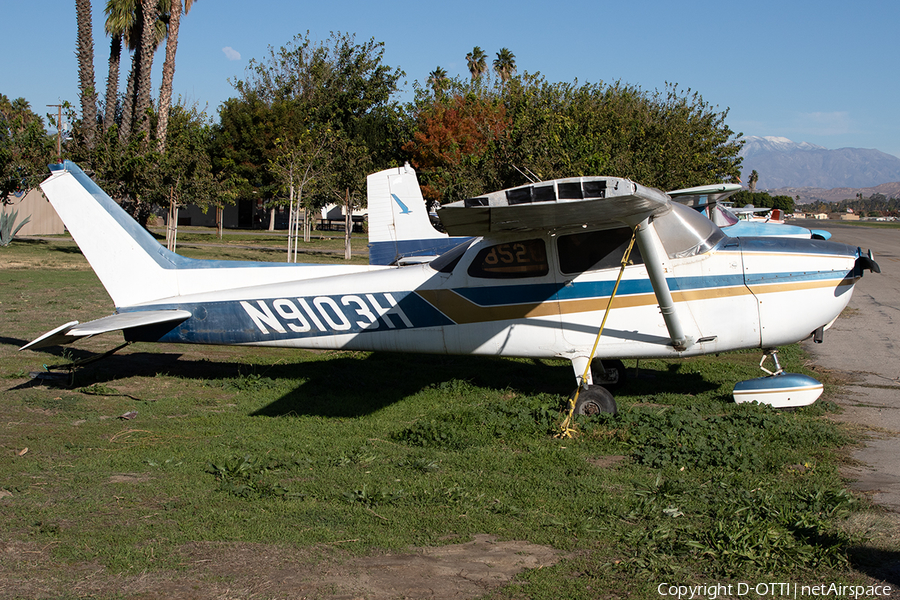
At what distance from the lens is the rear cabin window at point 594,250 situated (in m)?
7.66

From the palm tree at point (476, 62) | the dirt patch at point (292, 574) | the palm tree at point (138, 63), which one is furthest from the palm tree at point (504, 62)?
the dirt patch at point (292, 574)

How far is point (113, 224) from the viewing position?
8.67 meters

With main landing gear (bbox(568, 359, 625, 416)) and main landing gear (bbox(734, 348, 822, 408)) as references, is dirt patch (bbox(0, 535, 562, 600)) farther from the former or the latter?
main landing gear (bbox(734, 348, 822, 408))

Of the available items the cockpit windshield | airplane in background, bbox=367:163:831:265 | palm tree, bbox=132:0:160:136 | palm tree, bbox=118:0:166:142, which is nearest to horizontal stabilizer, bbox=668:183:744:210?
airplane in background, bbox=367:163:831:265

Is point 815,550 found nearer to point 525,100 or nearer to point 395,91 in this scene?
point 525,100

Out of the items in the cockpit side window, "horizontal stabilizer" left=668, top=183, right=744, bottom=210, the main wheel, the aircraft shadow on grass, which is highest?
"horizontal stabilizer" left=668, top=183, right=744, bottom=210

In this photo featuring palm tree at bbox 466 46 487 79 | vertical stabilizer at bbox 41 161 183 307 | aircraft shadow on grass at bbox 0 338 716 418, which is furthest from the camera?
palm tree at bbox 466 46 487 79

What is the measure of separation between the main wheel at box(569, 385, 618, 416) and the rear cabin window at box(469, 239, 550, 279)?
4.80 ft

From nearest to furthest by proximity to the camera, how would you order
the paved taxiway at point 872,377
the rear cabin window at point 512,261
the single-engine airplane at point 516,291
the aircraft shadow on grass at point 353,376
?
the paved taxiway at point 872,377 → the single-engine airplane at point 516,291 → the rear cabin window at point 512,261 → the aircraft shadow on grass at point 353,376

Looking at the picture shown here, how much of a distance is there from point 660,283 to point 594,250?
0.88 metres

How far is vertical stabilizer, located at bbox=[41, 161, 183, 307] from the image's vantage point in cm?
855

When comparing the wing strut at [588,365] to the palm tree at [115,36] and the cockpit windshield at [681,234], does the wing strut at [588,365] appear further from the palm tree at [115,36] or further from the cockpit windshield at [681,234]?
the palm tree at [115,36]

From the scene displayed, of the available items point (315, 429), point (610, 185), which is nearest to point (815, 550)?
point (610, 185)

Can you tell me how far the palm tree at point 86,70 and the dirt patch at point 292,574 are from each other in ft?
98.4
